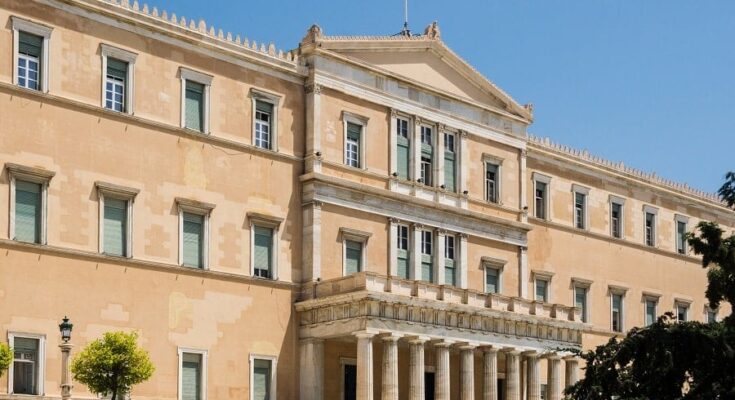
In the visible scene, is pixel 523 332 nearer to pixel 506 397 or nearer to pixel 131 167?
pixel 506 397

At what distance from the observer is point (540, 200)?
5062 centimetres

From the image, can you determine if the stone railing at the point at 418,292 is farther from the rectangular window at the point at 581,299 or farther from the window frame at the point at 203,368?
the rectangular window at the point at 581,299

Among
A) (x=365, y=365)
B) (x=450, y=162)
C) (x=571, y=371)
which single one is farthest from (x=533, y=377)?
(x=365, y=365)

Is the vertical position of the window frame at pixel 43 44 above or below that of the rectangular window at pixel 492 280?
above

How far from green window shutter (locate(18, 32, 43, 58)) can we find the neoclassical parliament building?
0.04 meters

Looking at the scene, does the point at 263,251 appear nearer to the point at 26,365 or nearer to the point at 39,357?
the point at 39,357

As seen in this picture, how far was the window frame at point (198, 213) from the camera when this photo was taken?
37.5 meters

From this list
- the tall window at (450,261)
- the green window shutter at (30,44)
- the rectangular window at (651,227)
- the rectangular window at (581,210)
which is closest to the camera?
the green window shutter at (30,44)

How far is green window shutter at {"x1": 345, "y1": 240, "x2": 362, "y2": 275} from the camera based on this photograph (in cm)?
4172

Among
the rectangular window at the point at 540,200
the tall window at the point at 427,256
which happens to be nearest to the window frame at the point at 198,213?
the tall window at the point at 427,256

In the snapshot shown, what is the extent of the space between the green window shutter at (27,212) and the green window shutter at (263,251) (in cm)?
749

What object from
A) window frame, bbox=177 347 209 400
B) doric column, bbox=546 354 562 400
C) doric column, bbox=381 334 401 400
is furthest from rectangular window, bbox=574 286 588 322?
window frame, bbox=177 347 209 400

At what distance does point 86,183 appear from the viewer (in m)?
35.3

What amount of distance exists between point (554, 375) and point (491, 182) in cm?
746
